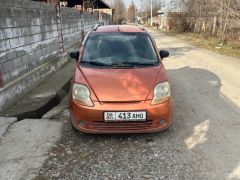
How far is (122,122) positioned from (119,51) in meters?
1.63

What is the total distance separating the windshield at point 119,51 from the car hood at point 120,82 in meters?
0.26

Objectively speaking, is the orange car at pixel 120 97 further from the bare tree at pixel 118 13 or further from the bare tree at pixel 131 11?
the bare tree at pixel 131 11

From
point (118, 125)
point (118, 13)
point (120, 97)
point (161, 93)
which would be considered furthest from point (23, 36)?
point (118, 13)

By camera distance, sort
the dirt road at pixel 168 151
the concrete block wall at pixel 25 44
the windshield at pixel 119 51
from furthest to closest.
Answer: the concrete block wall at pixel 25 44, the windshield at pixel 119 51, the dirt road at pixel 168 151

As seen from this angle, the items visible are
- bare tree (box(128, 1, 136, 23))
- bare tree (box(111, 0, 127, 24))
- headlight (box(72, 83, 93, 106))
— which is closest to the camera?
headlight (box(72, 83, 93, 106))

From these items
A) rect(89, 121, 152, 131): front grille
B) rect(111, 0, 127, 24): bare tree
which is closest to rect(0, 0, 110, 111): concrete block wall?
rect(89, 121, 152, 131): front grille

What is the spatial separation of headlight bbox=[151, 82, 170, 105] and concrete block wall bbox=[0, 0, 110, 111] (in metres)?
2.93

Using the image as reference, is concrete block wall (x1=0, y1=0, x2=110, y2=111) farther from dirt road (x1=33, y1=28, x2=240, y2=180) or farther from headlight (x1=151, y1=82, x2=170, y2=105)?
headlight (x1=151, y1=82, x2=170, y2=105)

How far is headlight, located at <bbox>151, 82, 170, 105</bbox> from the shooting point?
15.7ft

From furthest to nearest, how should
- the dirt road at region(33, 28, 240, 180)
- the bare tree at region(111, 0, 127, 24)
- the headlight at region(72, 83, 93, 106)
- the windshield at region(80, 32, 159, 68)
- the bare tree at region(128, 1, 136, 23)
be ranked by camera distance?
the bare tree at region(128, 1, 136, 23)
the bare tree at region(111, 0, 127, 24)
the windshield at region(80, 32, 159, 68)
the headlight at region(72, 83, 93, 106)
the dirt road at region(33, 28, 240, 180)

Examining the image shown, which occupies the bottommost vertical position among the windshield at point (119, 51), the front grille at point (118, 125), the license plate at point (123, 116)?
the front grille at point (118, 125)

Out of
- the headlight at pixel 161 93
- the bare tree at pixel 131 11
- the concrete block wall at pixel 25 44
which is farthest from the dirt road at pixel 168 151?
the bare tree at pixel 131 11

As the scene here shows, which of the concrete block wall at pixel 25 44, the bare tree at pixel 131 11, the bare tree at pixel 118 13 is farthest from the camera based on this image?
the bare tree at pixel 131 11

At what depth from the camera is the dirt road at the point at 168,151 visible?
3971 millimetres
